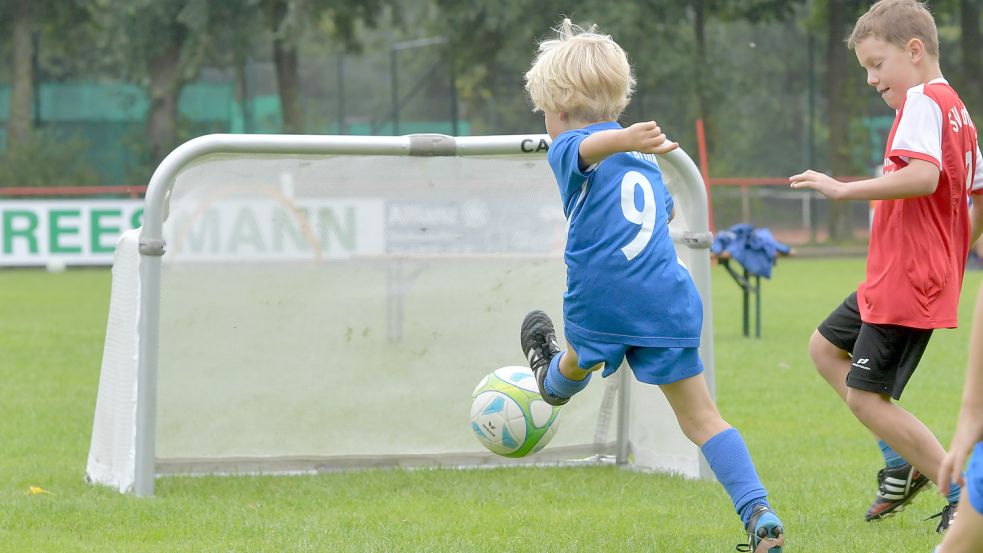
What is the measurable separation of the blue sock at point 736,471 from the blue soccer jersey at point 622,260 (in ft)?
1.12

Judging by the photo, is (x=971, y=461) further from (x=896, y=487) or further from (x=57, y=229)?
(x=57, y=229)

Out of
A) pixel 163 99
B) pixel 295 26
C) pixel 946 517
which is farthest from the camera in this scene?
pixel 163 99

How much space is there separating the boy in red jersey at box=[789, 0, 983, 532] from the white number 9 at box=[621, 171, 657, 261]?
2.47ft

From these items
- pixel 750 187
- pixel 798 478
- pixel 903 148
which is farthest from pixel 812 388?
pixel 750 187

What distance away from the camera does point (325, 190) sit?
5852mm

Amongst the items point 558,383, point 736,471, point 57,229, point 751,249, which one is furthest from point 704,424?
point 57,229

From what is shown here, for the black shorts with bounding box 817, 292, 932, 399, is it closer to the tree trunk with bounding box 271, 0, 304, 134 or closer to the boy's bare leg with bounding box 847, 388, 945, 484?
the boy's bare leg with bounding box 847, 388, 945, 484

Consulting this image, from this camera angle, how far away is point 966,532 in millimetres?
2627

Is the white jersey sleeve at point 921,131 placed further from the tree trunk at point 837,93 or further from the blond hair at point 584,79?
the tree trunk at point 837,93

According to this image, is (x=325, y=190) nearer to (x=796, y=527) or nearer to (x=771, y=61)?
(x=796, y=527)

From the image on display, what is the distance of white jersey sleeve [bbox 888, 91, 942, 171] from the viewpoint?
13.8 feet

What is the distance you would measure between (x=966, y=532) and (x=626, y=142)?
1641 millimetres

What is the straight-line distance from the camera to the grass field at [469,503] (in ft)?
15.7

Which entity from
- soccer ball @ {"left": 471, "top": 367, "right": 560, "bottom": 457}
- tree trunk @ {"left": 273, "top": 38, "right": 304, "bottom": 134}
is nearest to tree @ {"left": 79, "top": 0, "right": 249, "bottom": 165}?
tree trunk @ {"left": 273, "top": 38, "right": 304, "bottom": 134}
